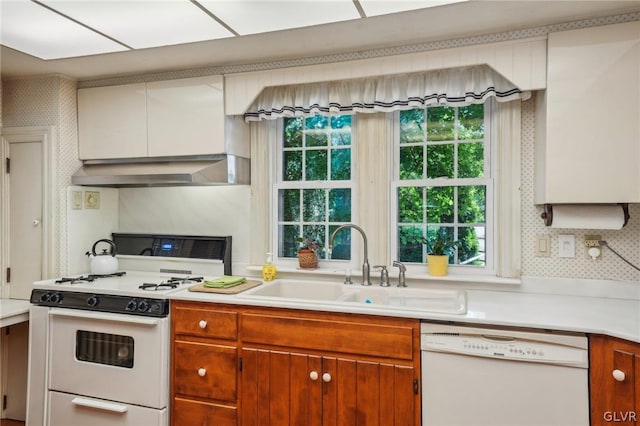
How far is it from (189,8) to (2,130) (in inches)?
77.2

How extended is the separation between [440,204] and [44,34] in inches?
97.1

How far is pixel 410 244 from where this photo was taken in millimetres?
2633

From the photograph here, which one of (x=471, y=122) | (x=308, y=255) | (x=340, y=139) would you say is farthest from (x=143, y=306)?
(x=471, y=122)

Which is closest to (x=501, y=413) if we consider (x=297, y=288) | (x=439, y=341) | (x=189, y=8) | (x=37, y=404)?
(x=439, y=341)

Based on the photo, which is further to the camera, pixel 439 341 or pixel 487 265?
pixel 487 265

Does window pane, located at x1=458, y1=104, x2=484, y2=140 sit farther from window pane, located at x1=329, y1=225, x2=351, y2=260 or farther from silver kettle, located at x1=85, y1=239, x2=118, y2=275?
silver kettle, located at x1=85, y1=239, x2=118, y2=275

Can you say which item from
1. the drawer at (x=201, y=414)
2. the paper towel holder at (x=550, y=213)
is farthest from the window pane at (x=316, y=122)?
the drawer at (x=201, y=414)

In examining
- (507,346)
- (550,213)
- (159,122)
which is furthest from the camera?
(159,122)

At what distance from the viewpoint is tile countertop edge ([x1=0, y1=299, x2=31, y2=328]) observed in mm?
2475

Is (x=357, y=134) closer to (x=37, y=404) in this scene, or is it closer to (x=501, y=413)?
(x=501, y=413)

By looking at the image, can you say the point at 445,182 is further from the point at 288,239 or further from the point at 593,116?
the point at 288,239

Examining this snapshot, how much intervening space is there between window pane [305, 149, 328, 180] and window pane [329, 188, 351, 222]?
0.14 meters

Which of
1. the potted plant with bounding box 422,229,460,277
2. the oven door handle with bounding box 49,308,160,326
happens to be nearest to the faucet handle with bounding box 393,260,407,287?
the potted plant with bounding box 422,229,460,277

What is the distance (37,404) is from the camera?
2.46 metres
